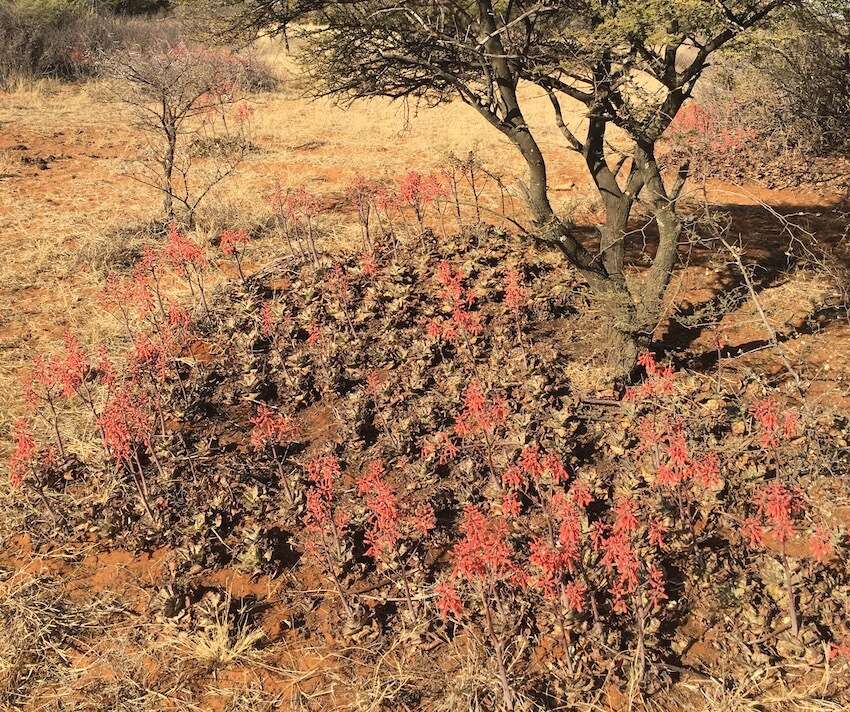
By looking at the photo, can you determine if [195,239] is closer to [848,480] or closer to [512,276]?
[512,276]

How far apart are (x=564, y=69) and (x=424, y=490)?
3861mm

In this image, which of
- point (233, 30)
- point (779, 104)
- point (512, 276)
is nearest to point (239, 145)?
point (233, 30)

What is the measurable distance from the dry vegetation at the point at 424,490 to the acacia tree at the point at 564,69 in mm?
607

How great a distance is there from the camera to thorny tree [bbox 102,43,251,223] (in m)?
10.1

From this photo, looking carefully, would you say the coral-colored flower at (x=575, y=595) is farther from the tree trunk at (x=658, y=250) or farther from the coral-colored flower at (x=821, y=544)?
the tree trunk at (x=658, y=250)

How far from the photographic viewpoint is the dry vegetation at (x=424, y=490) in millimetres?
3592

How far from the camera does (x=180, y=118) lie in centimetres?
1044

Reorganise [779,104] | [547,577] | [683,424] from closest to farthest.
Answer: [547,577] < [683,424] < [779,104]

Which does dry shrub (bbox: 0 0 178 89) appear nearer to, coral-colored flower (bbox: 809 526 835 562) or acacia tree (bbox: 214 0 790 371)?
acacia tree (bbox: 214 0 790 371)

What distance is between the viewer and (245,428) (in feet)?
18.7

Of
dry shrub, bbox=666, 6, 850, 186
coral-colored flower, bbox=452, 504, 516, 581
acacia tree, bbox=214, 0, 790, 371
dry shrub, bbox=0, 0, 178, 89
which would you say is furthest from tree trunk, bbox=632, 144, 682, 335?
dry shrub, bbox=0, 0, 178, 89

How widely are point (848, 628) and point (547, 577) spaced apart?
6.28 ft

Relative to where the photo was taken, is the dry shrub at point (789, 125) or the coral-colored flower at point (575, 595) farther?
the dry shrub at point (789, 125)

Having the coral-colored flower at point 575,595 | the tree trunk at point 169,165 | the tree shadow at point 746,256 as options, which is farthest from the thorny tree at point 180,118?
the coral-colored flower at point 575,595
